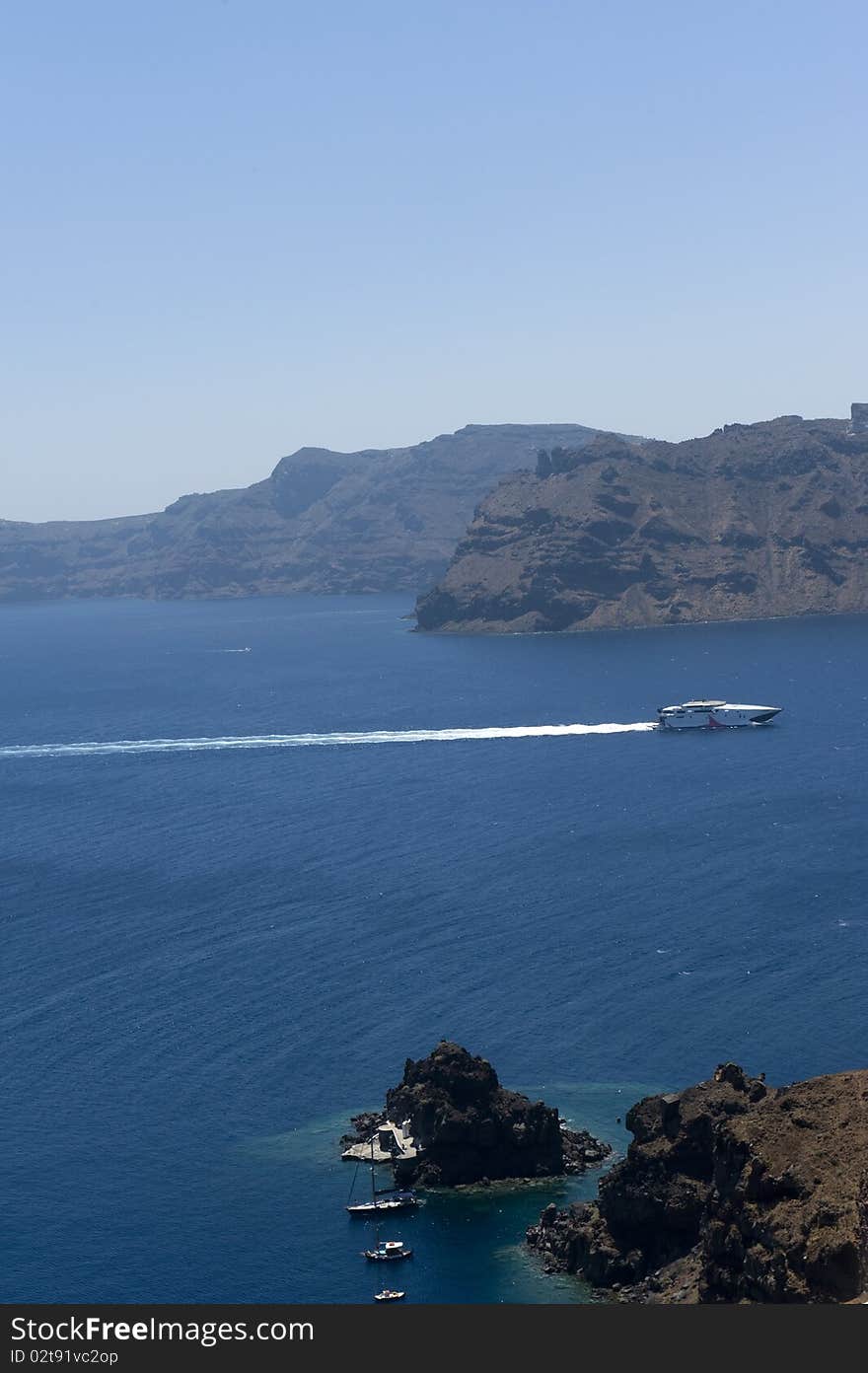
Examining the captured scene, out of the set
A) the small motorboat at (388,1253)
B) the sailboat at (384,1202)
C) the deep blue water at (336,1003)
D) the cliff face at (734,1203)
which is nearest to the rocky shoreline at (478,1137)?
the sailboat at (384,1202)

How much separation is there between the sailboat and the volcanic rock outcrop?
1668 mm

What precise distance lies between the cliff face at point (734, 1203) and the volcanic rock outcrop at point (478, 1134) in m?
7.56

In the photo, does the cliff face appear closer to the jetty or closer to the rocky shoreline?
the rocky shoreline

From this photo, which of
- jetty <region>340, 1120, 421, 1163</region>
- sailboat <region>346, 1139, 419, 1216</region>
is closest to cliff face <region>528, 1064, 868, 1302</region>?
sailboat <region>346, 1139, 419, 1216</region>

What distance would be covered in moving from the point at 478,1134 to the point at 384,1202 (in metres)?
7.75

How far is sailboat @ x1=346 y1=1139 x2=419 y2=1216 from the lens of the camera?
92.9 meters

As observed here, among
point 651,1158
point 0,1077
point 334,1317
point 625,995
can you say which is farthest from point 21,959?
point 334,1317

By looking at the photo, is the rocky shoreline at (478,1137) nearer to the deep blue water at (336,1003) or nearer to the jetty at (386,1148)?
the jetty at (386,1148)

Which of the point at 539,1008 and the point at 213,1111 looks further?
the point at 539,1008

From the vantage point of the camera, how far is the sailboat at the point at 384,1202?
9288 centimetres

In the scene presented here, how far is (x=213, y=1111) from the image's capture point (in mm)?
106562

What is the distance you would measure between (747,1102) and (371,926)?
61.5 m

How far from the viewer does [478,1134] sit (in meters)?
98.4

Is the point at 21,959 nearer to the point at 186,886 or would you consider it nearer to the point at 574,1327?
the point at 186,886
